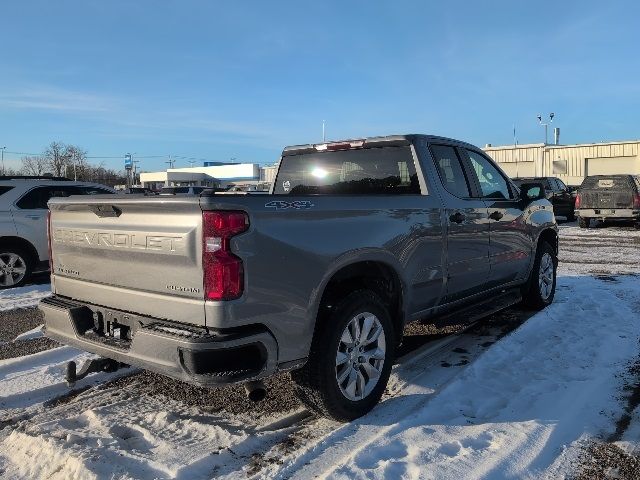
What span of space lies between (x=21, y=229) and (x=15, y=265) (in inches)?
22.7

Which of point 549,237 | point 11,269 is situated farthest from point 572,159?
point 11,269

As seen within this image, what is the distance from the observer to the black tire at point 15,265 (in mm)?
8555

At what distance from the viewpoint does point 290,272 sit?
3193 millimetres

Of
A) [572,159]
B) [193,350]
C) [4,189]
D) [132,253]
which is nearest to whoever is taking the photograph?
[193,350]

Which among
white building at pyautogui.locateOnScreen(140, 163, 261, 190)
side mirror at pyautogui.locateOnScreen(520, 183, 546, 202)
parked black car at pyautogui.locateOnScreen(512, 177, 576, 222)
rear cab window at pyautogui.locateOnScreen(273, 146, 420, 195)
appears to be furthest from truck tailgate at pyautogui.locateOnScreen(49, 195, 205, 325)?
white building at pyautogui.locateOnScreen(140, 163, 261, 190)

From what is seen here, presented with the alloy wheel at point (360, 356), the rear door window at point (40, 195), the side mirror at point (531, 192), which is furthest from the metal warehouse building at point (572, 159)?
the alloy wheel at point (360, 356)

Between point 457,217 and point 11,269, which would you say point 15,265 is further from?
point 457,217

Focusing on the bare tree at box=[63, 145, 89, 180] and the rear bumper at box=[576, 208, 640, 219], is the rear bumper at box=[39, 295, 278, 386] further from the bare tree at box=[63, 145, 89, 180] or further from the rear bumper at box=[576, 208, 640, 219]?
the bare tree at box=[63, 145, 89, 180]

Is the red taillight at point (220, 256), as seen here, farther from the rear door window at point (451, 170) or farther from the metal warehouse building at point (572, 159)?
the metal warehouse building at point (572, 159)

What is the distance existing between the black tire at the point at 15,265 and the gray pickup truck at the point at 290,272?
5.31 m

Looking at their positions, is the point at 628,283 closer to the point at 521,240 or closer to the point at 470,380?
the point at 521,240

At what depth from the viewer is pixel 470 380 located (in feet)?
14.0

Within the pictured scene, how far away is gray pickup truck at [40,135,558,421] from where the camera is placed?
298cm

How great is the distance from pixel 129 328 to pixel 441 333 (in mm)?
3363
